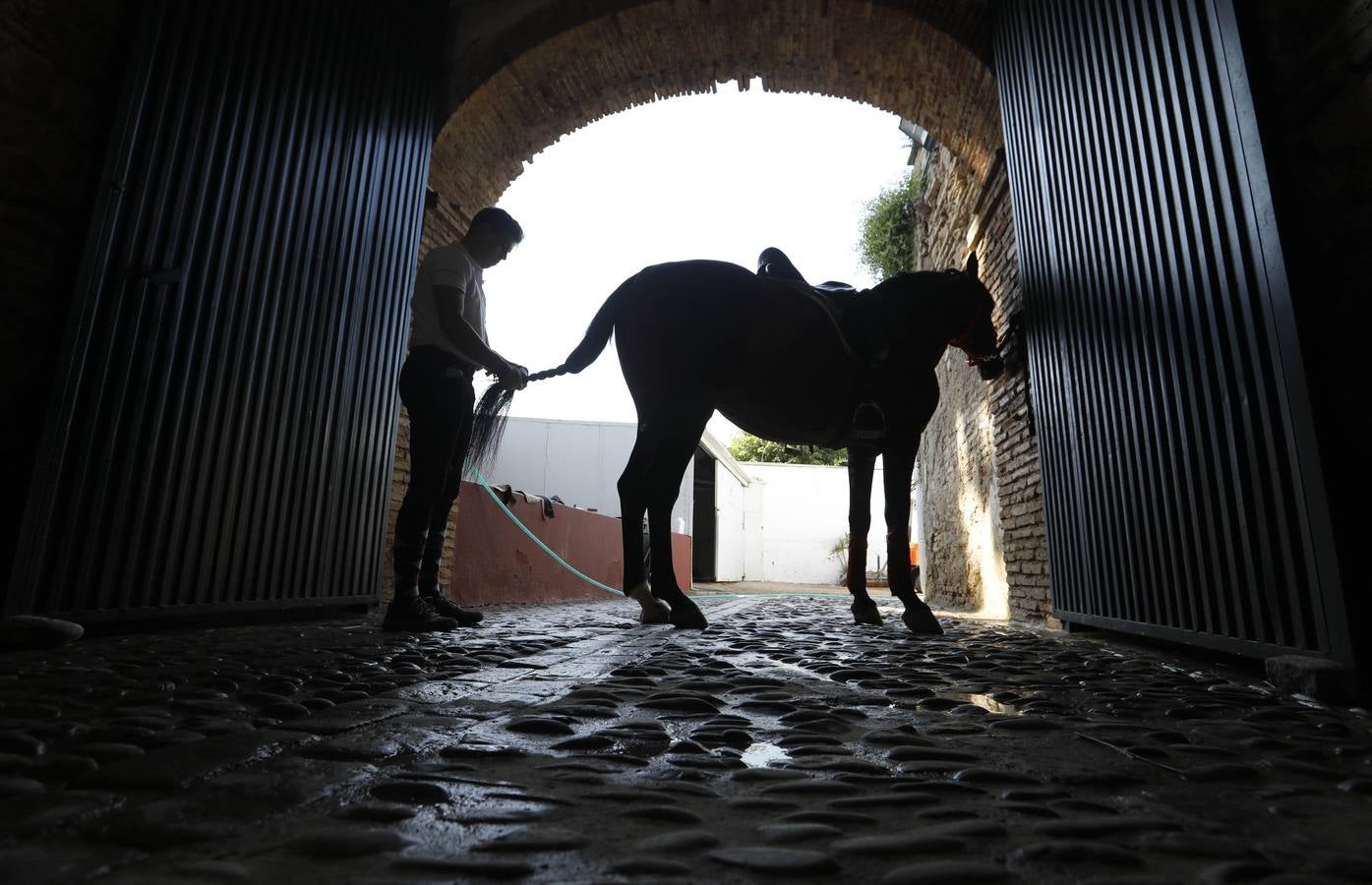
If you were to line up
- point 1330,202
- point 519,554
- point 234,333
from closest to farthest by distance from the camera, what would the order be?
point 1330,202 → point 234,333 → point 519,554

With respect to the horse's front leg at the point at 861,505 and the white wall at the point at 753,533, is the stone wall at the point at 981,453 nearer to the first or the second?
the horse's front leg at the point at 861,505

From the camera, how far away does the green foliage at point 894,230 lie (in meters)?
10.8

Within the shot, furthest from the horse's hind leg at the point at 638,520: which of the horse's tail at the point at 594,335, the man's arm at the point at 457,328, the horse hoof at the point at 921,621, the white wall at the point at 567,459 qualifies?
the white wall at the point at 567,459

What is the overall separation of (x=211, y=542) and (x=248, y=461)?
0.50 meters

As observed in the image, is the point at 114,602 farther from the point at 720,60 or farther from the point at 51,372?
the point at 720,60

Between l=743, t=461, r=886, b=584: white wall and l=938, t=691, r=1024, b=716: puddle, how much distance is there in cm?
2304

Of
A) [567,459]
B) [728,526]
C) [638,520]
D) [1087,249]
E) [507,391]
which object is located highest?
[567,459]

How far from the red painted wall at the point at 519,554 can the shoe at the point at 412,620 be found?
8.95 ft

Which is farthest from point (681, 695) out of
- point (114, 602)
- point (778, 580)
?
point (778, 580)

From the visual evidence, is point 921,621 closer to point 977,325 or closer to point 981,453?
point 977,325

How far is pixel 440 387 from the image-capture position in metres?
3.88

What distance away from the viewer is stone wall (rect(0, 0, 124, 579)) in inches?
116

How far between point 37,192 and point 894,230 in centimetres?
1012

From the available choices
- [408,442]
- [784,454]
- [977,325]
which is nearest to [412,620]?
[408,442]
